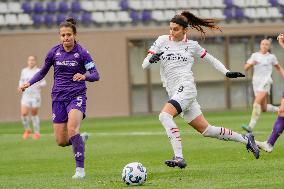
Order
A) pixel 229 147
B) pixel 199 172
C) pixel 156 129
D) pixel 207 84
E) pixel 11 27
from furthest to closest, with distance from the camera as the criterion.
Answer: pixel 207 84
pixel 11 27
pixel 156 129
pixel 229 147
pixel 199 172

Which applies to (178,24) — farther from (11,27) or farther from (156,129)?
(11,27)

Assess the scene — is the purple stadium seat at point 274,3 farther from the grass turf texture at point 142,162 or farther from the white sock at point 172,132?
the white sock at point 172,132

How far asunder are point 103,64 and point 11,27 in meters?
3.69

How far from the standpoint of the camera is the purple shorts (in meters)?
11.4

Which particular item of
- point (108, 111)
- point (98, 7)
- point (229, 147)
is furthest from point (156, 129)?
point (98, 7)

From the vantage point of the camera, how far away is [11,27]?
108 feet

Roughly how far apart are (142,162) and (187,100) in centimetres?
215

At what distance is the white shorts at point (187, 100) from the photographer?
456 inches

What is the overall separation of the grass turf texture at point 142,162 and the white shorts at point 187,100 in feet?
2.44

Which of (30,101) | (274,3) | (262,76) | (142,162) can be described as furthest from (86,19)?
(142,162)

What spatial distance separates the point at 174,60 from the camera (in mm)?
11781

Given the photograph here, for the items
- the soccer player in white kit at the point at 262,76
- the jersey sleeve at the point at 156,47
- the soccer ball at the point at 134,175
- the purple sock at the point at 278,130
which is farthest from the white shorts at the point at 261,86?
the soccer ball at the point at 134,175

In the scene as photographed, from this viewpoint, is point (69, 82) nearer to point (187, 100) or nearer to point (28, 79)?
point (187, 100)

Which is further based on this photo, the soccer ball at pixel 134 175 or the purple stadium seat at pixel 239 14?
the purple stadium seat at pixel 239 14
